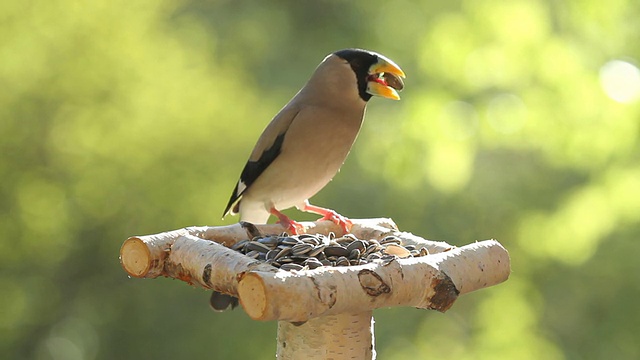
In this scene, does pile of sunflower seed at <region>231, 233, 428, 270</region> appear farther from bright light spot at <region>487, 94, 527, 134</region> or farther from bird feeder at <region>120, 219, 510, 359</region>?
bright light spot at <region>487, 94, 527, 134</region>

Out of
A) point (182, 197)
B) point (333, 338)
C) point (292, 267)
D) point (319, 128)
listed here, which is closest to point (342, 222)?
point (319, 128)

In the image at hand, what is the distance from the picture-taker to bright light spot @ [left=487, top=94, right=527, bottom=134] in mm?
3757

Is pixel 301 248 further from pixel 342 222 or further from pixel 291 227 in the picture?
pixel 342 222

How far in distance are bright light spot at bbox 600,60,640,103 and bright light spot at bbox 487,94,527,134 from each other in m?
0.50

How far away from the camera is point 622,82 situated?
10.6 ft

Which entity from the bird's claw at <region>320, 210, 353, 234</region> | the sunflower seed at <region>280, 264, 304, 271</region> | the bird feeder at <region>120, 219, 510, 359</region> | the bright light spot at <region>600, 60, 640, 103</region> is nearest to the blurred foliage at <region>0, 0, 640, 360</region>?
the bright light spot at <region>600, 60, 640, 103</region>

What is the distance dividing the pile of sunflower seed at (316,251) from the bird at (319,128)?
0.86 ft

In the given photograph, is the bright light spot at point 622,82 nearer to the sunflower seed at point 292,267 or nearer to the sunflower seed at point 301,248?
the sunflower seed at point 301,248

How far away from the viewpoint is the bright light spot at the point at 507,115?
12.3ft

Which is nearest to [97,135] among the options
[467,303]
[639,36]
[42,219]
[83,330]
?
[42,219]

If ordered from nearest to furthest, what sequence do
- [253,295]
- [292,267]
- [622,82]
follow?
[253,295] → [292,267] → [622,82]

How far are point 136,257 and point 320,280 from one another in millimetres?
520

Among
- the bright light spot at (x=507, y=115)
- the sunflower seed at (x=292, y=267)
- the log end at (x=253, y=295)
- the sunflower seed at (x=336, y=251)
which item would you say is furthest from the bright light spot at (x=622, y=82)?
the log end at (x=253, y=295)

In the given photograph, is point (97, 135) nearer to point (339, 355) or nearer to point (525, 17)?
point (525, 17)
